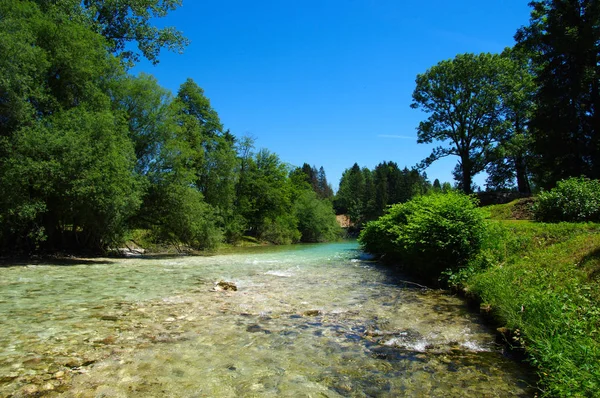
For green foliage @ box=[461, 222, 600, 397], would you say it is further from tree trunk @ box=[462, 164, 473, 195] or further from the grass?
tree trunk @ box=[462, 164, 473, 195]

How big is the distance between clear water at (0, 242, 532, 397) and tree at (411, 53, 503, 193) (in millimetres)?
31520

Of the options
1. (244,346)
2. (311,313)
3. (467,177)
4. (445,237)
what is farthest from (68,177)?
(467,177)

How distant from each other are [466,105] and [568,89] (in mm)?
13698

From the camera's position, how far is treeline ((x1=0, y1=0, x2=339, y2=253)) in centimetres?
1589

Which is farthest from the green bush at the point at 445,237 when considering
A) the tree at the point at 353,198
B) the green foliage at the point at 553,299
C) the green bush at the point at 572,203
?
the tree at the point at 353,198

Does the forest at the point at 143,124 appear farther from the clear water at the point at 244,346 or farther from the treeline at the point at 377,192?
the treeline at the point at 377,192

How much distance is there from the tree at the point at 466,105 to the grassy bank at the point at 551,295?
27.6 metres

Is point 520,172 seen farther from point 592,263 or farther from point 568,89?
point 592,263

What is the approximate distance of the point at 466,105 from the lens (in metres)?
36.3

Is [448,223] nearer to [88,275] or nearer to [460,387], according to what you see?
[460,387]

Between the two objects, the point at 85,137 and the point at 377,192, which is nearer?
the point at 85,137

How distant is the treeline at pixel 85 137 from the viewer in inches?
626

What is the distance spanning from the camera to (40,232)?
16.8m

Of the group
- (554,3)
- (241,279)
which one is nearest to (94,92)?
(241,279)
